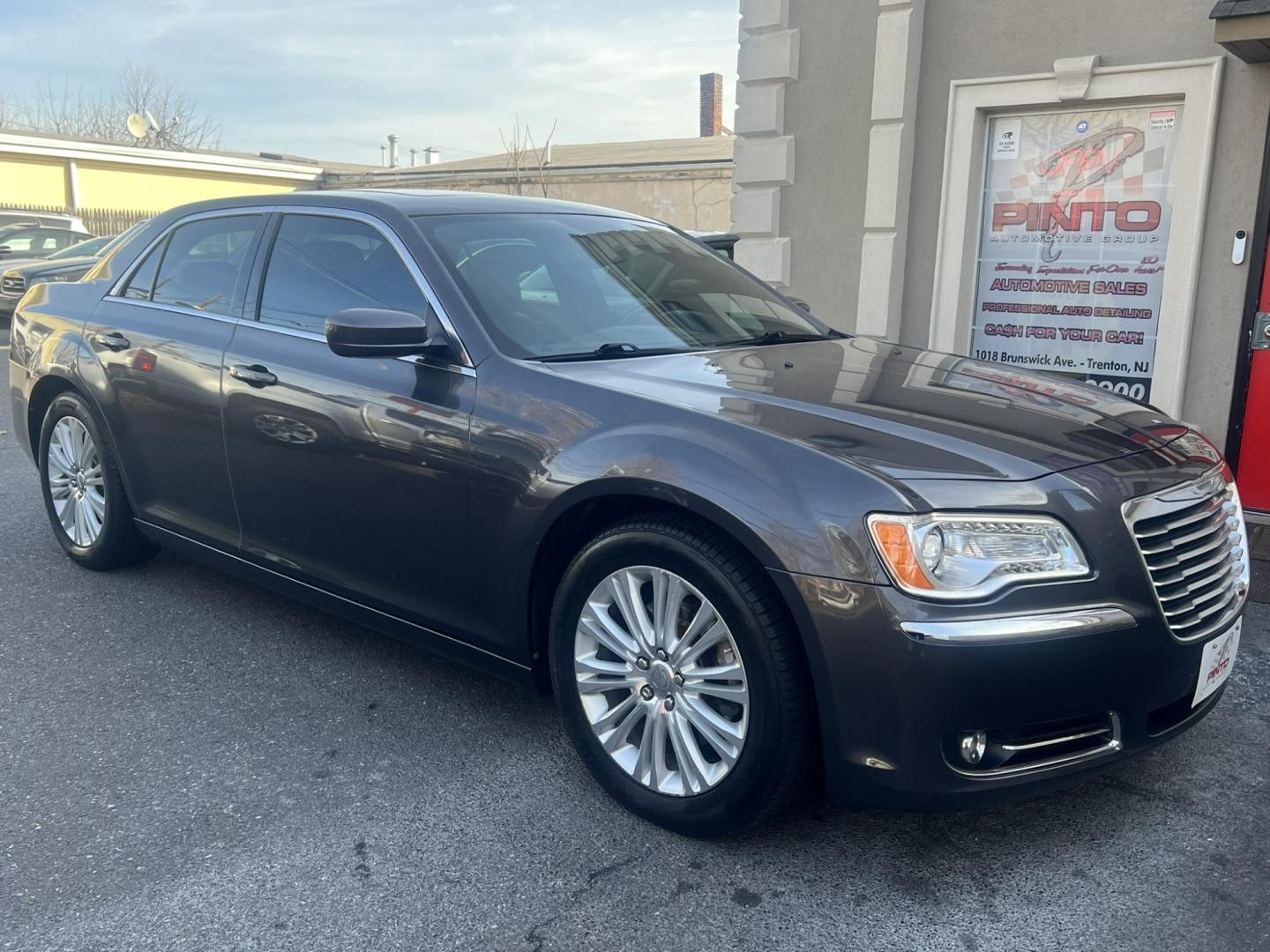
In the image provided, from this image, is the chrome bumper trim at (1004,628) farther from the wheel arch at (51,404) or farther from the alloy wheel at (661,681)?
the wheel arch at (51,404)

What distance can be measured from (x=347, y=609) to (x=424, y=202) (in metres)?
→ 1.43

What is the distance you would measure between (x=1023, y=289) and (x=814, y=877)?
585 centimetres

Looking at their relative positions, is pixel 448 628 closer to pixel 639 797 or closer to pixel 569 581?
pixel 569 581

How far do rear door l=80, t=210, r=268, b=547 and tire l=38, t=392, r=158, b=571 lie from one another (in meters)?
0.17

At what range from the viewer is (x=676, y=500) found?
8.98 ft

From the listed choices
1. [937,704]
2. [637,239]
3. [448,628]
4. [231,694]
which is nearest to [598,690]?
[448,628]

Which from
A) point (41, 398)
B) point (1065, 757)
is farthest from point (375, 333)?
point (41, 398)

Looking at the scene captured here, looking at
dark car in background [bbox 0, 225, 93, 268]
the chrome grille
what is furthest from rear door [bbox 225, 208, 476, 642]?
dark car in background [bbox 0, 225, 93, 268]

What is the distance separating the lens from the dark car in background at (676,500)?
8.12 feet

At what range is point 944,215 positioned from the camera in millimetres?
7738

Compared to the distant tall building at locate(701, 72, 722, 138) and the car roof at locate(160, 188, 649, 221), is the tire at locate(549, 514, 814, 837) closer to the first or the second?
the car roof at locate(160, 188, 649, 221)

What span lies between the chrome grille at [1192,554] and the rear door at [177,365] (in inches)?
119

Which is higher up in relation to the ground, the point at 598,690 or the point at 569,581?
the point at 569,581

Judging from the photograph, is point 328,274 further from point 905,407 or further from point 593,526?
point 905,407
